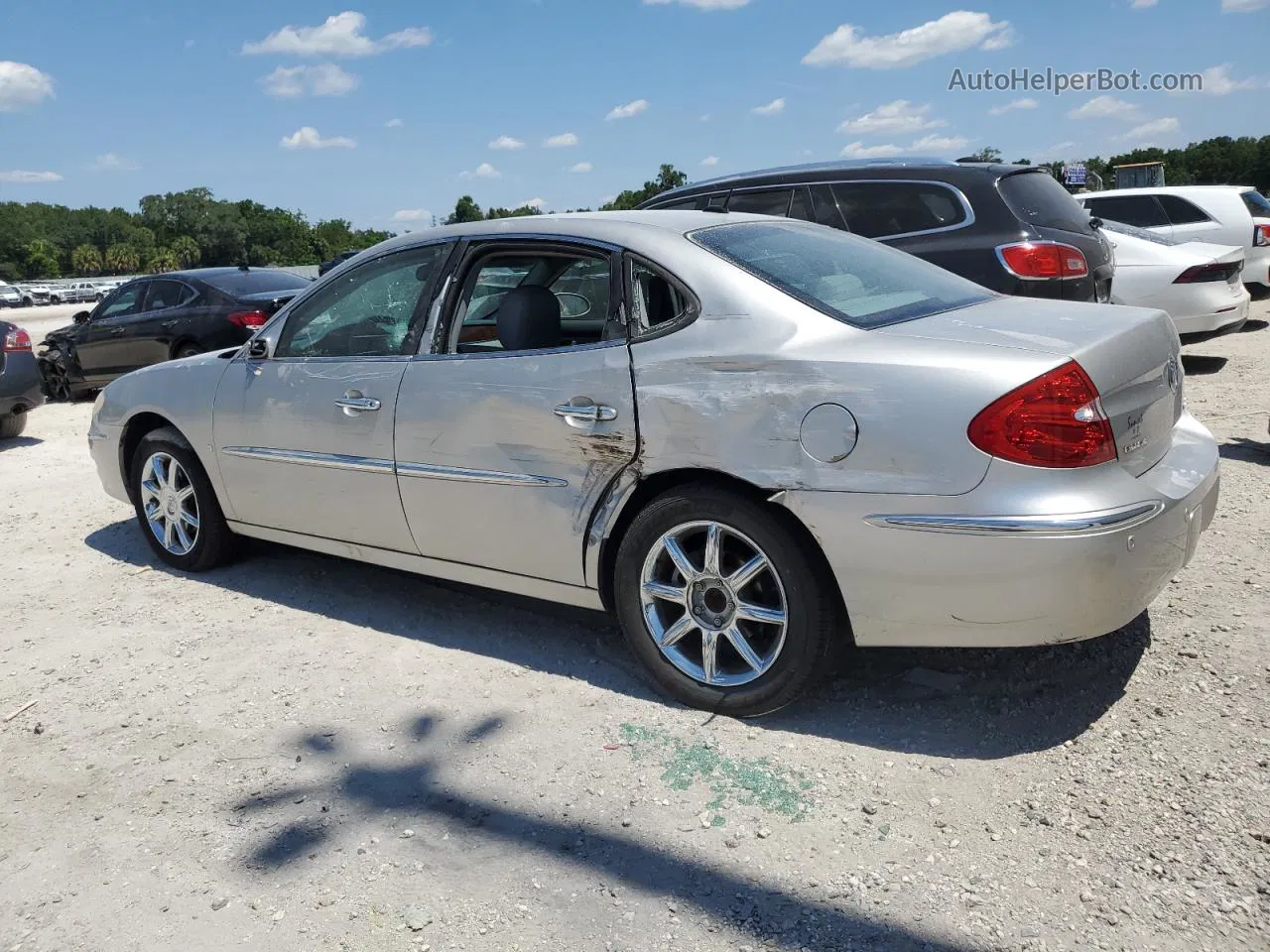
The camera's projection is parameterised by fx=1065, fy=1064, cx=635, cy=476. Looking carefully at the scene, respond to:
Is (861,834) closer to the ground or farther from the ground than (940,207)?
closer to the ground

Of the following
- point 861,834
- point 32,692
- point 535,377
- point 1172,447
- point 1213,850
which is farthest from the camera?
point 32,692

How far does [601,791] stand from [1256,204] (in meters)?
13.3

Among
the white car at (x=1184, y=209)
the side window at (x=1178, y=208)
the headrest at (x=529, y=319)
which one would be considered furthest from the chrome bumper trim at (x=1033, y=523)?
the side window at (x=1178, y=208)

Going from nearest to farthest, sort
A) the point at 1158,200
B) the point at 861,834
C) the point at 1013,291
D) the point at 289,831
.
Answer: the point at 861,834, the point at 289,831, the point at 1013,291, the point at 1158,200

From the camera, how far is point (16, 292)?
63.6m

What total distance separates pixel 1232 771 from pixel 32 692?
4.12 m

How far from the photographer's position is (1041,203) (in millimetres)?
6949

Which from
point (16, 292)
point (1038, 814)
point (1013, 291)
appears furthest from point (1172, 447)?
point (16, 292)

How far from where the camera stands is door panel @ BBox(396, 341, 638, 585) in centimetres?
357

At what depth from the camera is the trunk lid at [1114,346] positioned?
3016 millimetres

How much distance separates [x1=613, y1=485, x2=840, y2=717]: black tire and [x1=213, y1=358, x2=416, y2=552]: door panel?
1.12 m

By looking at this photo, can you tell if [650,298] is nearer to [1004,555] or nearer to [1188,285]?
[1004,555]

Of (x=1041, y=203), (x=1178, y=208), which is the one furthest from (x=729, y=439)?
(x=1178, y=208)

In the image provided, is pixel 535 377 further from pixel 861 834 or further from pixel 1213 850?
pixel 1213 850
